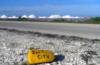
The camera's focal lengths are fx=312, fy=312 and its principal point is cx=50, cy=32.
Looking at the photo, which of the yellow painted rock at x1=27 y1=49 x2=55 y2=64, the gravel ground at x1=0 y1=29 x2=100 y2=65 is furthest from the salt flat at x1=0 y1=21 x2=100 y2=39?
the yellow painted rock at x1=27 y1=49 x2=55 y2=64

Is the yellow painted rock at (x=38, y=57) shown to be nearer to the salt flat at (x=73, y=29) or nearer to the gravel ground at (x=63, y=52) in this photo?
the gravel ground at (x=63, y=52)

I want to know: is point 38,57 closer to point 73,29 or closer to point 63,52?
point 63,52

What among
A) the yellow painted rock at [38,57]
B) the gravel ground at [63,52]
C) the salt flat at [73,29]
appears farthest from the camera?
the salt flat at [73,29]

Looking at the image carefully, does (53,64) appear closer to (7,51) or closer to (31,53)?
(31,53)

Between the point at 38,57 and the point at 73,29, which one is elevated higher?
the point at 38,57

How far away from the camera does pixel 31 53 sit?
39.3 feet

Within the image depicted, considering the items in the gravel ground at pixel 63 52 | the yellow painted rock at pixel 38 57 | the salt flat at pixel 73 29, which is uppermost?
the yellow painted rock at pixel 38 57

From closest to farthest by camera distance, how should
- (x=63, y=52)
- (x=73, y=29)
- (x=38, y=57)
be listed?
(x=38, y=57) < (x=63, y=52) < (x=73, y=29)

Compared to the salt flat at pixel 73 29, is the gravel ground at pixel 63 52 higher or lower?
higher

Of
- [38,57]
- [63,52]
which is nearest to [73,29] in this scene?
[63,52]

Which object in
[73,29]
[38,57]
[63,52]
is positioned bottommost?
[73,29]

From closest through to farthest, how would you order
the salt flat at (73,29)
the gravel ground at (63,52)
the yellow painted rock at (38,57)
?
the yellow painted rock at (38,57), the gravel ground at (63,52), the salt flat at (73,29)

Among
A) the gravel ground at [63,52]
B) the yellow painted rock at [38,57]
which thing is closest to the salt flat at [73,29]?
the gravel ground at [63,52]

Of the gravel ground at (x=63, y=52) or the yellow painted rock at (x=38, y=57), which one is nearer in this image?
the yellow painted rock at (x=38, y=57)
